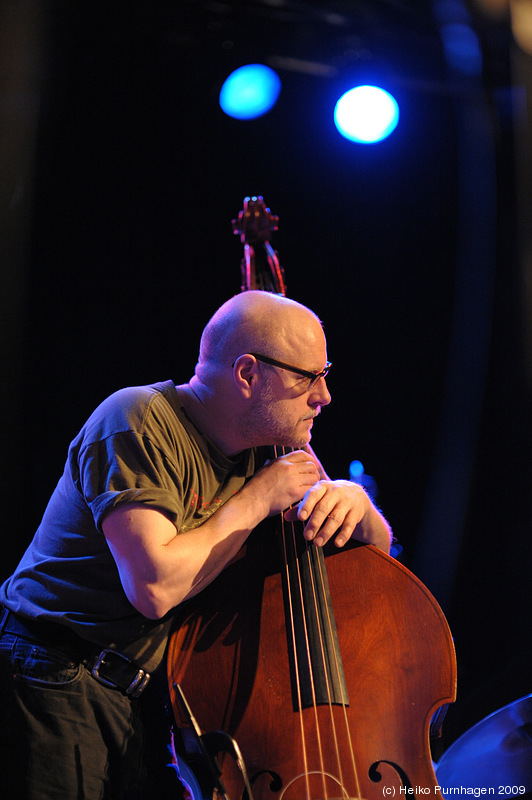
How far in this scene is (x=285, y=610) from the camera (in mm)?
1572

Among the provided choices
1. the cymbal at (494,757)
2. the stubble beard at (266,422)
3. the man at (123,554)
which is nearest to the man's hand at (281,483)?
the man at (123,554)

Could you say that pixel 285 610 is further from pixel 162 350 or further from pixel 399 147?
pixel 399 147

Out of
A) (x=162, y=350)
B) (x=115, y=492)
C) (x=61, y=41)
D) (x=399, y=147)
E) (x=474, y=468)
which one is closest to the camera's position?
(x=115, y=492)

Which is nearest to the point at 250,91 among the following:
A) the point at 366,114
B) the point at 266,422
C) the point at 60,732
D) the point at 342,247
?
the point at 366,114

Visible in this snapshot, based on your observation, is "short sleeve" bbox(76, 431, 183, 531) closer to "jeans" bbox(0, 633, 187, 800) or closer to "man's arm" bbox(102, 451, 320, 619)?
"man's arm" bbox(102, 451, 320, 619)

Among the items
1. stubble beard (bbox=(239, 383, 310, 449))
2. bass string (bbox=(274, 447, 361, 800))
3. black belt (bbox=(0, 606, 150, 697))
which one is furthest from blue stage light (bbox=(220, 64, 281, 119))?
black belt (bbox=(0, 606, 150, 697))

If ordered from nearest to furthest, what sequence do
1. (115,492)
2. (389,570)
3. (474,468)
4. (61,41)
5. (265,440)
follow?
(115,492) < (389,570) < (265,440) < (61,41) < (474,468)

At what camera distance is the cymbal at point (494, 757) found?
1634 millimetres

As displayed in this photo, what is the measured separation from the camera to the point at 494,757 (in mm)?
1682

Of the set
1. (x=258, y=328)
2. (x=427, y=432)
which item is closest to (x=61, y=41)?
(x=258, y=328)

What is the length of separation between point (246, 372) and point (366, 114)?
2.35 meters

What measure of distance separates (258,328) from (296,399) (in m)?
0.28

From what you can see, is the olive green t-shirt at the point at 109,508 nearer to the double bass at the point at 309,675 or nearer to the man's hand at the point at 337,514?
the double bass at the point at 309,675

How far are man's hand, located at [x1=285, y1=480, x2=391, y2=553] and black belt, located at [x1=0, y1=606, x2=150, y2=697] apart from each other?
2.11 feet
